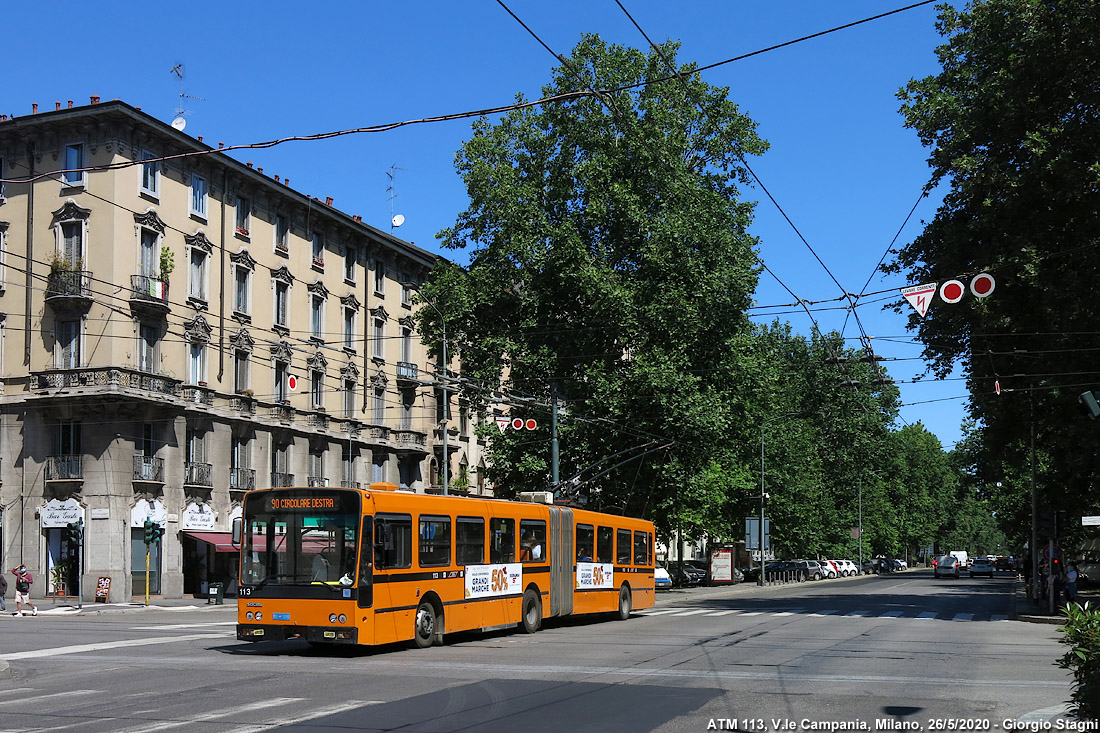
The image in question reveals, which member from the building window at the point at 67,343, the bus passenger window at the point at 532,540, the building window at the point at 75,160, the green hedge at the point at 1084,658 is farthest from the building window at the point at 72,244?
the green hedge at the point at 1084,658

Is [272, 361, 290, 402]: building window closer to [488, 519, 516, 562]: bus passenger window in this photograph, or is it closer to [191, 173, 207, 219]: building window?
[191, 173, 207, 219]: building window

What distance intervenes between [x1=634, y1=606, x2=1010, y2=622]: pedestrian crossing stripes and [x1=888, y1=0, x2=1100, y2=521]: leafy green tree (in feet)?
16.0

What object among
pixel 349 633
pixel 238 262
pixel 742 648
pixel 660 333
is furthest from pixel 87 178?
pixel 742 648

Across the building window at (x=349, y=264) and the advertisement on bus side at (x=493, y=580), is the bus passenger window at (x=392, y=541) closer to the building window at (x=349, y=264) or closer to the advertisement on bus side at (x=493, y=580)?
the advertisement on bus side at (x=493, y=580)

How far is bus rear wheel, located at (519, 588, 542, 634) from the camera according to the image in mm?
24266

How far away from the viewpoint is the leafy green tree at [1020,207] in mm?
26438

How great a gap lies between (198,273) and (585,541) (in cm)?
2349

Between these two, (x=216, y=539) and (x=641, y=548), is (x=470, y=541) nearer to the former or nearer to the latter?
(x=641, y=548)

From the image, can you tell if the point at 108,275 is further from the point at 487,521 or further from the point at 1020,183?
the point at 1020,183

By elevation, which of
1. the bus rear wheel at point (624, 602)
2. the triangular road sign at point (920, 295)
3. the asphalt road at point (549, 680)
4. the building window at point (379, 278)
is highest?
the building window at point (379, 278)

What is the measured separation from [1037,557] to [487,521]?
23.7 meters

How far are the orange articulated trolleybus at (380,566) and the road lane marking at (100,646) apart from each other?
351cm

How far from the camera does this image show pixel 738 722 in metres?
10.8

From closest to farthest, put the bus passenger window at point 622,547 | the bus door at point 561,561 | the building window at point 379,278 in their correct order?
1. the bus door at point 561,561
2. the bus passenger window at point 622,547
3. the building window at point 379,278
